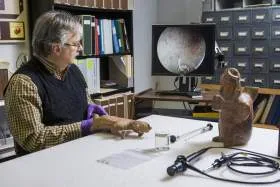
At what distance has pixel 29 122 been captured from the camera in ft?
4.82

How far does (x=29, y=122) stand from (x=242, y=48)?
87.8 inches

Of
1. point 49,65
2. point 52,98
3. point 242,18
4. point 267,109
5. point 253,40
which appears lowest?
point 267,109

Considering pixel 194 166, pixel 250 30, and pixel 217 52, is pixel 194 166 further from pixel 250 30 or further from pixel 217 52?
pixel 250 30

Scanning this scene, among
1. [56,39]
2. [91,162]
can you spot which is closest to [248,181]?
[91,162]

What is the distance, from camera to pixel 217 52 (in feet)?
8.49

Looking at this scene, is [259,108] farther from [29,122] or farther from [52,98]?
[29,122]

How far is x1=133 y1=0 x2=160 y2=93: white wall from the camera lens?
155 inches

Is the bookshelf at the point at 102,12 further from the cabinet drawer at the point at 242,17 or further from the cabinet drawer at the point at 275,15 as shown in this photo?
the cabinet drawer at the point at 275,15

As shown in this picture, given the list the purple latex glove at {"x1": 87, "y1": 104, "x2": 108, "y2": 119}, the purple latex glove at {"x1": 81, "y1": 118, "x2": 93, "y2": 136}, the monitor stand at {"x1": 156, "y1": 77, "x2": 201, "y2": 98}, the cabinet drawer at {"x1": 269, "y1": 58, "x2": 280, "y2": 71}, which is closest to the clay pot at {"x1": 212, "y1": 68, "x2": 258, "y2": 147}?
the purple latex glove at {"x1": 81, "y1": 118, "x2": 93, "y2": 136}

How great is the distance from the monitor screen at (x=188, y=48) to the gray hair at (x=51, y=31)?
1.01m

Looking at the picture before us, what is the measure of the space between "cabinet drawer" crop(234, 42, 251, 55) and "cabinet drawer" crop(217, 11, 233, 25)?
0.68 feet

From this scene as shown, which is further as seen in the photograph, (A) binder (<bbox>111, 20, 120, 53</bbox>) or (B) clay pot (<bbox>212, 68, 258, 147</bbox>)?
(A) binder (<bbox>111, 20, 120, 53</bbox>)

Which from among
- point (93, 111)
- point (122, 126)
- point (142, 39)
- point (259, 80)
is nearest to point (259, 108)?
point (259, 80)

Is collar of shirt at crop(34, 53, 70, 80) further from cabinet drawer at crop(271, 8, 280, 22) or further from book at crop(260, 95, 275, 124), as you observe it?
book at crop(260, 95, 275, 124)
